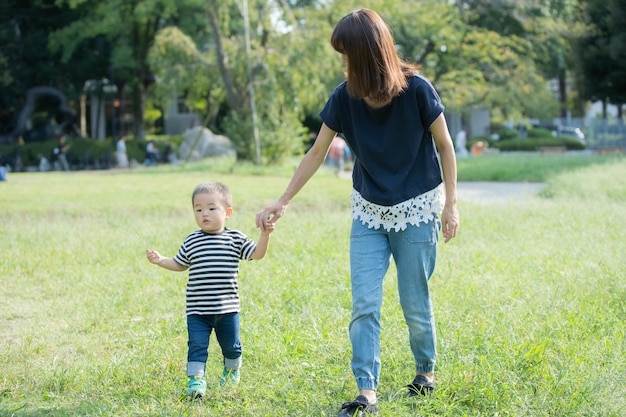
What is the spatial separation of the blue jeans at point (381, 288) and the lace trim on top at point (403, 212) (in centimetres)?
4

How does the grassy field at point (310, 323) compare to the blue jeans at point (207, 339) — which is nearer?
the grassy field at point (310, 323)

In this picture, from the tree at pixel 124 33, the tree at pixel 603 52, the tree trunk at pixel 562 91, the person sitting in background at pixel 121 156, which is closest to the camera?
the tree at pixel 603 52

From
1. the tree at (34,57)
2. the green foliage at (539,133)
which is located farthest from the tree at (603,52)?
the tree at (34,57)

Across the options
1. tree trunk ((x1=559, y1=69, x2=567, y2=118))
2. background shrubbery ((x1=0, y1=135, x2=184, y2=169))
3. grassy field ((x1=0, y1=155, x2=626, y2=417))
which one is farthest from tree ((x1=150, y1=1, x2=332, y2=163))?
tree trunk ((x1=559, y1=69, x2=567, y2=118))

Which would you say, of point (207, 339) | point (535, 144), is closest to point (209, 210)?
point (207, 339)

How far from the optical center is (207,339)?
13.2ft

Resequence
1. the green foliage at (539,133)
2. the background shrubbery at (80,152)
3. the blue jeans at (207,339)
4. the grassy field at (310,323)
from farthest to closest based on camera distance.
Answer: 1. the green foliage at (539,133)
2. the background shrubbery at (80,152)
3. the blue jeans at (207,339)
4. the grassy field at (310,323)

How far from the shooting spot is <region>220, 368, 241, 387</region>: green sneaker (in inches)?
162

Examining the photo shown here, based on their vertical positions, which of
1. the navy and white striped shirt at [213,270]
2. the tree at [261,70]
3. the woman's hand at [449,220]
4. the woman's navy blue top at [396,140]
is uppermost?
the tree at [261,70]

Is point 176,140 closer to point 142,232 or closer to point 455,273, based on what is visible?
point 142,232

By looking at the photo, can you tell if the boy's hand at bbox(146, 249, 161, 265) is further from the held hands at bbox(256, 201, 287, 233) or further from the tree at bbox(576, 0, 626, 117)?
the tree at bbox(576, 0, 626, 117)

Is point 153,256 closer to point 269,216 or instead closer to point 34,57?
point 269,216

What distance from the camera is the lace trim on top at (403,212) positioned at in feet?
12.4

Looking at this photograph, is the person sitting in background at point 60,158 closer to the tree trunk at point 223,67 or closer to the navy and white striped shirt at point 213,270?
the tree trunk at point 223,67
